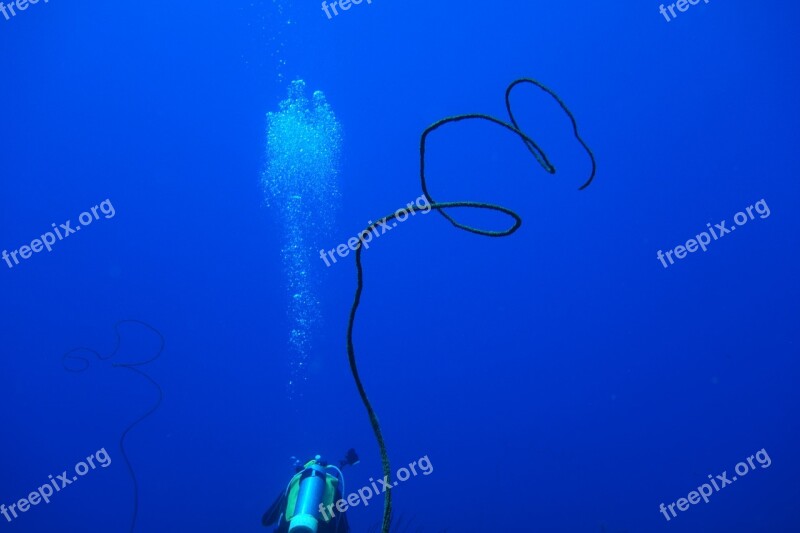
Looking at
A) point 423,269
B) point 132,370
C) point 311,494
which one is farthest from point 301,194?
point 311,494

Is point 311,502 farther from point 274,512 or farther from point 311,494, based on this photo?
point 274,512

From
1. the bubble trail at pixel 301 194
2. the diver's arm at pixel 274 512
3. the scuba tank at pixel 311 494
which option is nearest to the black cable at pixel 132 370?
the bubble trail at pixel 301 194

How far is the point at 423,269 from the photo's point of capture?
23.1 meters

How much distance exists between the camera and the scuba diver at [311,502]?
4191 millimetres

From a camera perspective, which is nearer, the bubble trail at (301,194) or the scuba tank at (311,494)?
the scuba tank at (311,494)

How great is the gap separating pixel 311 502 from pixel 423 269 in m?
19.0

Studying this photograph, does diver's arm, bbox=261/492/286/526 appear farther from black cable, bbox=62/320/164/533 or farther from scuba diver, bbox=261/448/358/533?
black cable, bbox=62/320/164/533

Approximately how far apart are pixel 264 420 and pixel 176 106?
1230 centimetres

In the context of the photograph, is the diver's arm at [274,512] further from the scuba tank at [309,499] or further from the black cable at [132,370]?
the black cable at [132,370]

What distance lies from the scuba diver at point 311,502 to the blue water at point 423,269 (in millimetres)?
10977

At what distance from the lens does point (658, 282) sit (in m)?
20.5

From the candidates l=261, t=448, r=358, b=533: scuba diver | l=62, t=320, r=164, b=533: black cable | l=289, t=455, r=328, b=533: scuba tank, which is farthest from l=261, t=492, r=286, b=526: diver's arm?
l=62, t=320, r=164, b=533: black cable

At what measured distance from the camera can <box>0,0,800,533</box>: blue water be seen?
1549 cm

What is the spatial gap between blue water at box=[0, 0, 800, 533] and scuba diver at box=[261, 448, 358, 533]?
10977 mm
